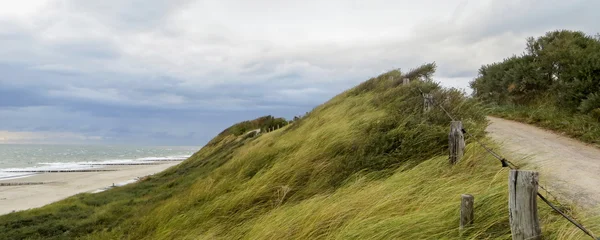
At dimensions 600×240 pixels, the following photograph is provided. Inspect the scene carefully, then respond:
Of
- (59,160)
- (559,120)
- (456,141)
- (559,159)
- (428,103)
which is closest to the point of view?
(456,141)

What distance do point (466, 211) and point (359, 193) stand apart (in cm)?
178

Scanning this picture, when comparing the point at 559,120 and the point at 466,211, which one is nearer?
the point at 466,211

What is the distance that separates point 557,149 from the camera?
741 centimetres

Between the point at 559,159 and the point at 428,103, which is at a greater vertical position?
the point at 428,103

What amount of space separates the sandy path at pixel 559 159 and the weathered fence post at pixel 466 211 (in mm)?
1519

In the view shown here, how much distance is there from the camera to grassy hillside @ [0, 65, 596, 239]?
3596mm

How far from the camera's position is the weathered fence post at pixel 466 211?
314 cm

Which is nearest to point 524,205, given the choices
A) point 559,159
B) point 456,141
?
point 456,141

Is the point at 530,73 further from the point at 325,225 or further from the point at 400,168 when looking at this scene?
the point at 325,225

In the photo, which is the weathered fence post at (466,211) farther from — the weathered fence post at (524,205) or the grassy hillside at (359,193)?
the weathered fence post at (524,205)

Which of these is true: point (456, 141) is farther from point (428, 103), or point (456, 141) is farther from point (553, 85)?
point (553, 85)

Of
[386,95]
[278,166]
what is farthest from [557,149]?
[278,166]

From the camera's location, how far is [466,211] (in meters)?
3.17

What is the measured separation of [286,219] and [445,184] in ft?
6.23
